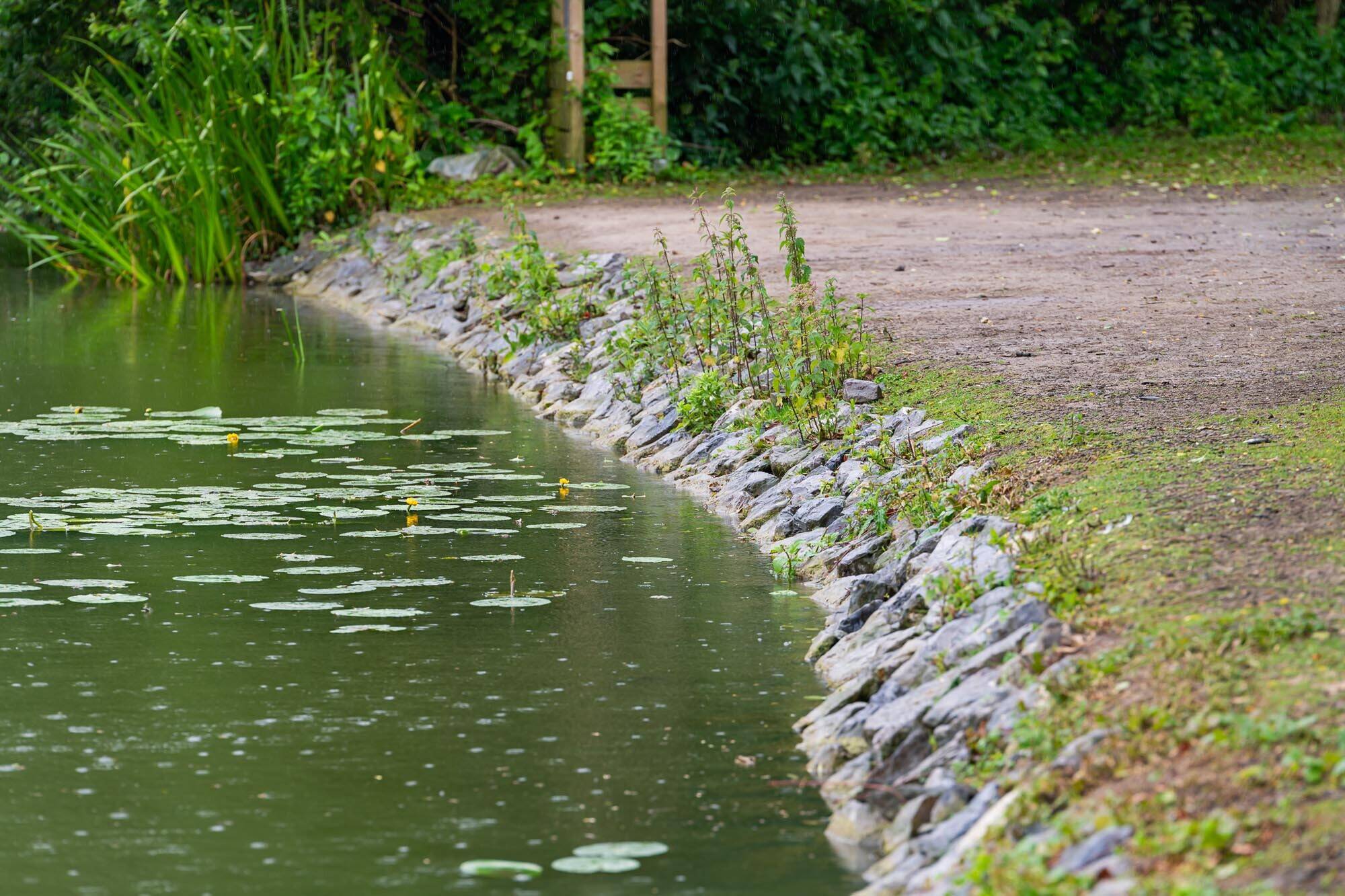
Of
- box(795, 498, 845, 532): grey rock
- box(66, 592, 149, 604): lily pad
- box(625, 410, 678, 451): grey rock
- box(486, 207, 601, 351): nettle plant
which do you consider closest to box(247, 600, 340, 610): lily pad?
box(66, 592, 149, 604): lily pad

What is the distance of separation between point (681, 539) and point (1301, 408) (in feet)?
6.80

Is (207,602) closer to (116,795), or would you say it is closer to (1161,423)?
(116,795)

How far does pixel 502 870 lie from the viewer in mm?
3553

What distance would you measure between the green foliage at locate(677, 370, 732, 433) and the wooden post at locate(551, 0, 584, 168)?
887 centimetres

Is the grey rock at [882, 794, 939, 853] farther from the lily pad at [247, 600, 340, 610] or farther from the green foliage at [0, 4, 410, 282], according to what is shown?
the green foliage at [0, 4, 410, 282]

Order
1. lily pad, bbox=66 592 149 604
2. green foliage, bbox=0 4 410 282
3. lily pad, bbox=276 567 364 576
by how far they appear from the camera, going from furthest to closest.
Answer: green foliage, bbox=0 4 410 282
lily pad, bbox=276 567 364 576
lily pad, bbox=66 592 149 604

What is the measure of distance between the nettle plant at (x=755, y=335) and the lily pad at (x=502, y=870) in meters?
3.57

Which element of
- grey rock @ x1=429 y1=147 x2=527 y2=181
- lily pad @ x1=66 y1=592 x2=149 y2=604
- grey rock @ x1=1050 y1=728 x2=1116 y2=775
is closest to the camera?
grey rock @ x1=1050 y1=728 x2=1116 y2=775

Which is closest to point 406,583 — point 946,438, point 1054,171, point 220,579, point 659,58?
point 220,579

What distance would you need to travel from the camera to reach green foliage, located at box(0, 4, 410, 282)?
14703mm

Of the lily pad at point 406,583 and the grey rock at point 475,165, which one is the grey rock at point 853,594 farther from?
the grey rock at point 475,165

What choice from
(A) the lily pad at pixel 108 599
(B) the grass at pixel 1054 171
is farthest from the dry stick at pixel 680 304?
(B) the grass at pixel 1054 171

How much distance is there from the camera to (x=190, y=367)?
10430 mm

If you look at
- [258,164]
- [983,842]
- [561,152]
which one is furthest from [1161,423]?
[561,152]
